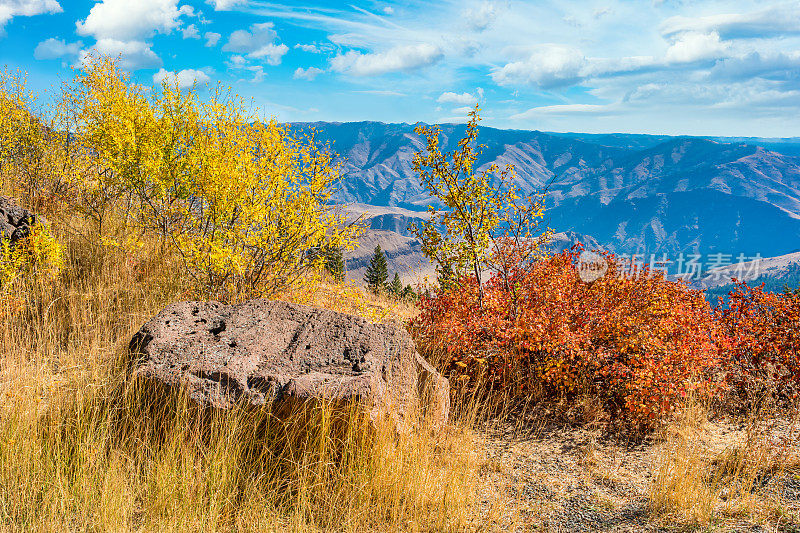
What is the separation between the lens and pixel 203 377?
13.8 feet

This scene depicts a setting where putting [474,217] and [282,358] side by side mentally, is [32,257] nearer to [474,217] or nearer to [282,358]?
[282,358]

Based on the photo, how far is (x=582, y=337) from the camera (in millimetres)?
5703

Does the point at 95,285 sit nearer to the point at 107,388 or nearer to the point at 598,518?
the point at 107,388

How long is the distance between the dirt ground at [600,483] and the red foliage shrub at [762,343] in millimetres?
909

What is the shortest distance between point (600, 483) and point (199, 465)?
3603 millimetres

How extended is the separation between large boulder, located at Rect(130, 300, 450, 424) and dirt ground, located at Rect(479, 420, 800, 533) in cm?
93

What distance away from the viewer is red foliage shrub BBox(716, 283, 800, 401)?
255 inches

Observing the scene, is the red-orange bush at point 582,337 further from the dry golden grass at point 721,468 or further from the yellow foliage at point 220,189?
the yellow foliage at point 220,189

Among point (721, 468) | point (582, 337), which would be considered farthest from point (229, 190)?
point (721, 468)

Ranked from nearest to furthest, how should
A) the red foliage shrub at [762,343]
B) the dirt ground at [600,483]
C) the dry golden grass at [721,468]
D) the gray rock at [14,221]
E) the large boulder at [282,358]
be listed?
the dirt ground at [600,483] < the dry golden grass at [721,468] < the large boulder at [282,358] < the red foliage shrub at [762,343] < the gray rock at [14,221]

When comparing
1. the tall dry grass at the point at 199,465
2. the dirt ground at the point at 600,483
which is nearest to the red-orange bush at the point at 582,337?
the dirt ground at the point at 600,483

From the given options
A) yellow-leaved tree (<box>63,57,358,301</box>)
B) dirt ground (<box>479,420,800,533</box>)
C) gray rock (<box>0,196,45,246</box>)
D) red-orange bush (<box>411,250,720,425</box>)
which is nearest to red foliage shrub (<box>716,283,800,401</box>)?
red-orange bush (<box>411,250,720,425</box>)

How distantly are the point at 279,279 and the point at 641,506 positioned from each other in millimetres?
6010

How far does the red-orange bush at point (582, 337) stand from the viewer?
5.57 m
